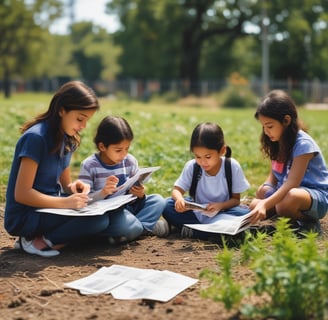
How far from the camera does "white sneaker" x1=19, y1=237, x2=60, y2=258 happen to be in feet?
12.6

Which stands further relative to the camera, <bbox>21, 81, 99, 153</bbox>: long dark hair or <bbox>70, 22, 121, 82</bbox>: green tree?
<bbox>70, 22, 121, 82</bbox>: green tree

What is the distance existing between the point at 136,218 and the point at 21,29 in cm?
3715

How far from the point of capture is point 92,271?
11.4 ft

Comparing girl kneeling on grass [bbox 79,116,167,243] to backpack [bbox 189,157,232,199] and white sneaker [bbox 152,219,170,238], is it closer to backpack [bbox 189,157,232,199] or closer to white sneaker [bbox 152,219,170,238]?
white sneaker [bbox 152,219,170,238]

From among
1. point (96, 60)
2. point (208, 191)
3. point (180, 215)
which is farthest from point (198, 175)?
point (96, 60)

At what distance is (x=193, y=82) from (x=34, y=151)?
3793 centimetres

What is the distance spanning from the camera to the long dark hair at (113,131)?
4.14 m

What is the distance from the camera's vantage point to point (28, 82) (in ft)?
190

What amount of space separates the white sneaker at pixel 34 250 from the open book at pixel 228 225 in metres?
0.89

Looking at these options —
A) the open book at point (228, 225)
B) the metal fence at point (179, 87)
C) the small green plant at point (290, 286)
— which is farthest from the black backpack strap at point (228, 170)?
the metal fence at point (179, 87)

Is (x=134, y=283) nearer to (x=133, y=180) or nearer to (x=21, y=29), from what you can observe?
(x=133, y=180)

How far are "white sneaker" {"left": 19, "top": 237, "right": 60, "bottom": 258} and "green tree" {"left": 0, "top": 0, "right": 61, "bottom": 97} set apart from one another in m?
35.8

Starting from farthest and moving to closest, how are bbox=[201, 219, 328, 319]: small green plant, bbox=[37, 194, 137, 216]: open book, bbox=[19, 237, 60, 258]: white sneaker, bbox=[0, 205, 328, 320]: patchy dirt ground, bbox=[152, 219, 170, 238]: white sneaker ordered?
bbox=[152, 219, 170, 238]: white sneaker
bbox=[19, 237, 60, 258]: white sneaker
bbox=[37, 194, 137, 216]: open book
bbox=[0, 205, 328, 320]: patchy dirt ground
bbox=[201, 219, 328, 319]: small green plant

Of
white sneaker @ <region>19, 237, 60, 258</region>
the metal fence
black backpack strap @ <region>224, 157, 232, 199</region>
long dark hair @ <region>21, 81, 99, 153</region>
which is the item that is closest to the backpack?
black backpack strap @ <region>224, 157, 232, 199</region>
